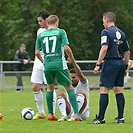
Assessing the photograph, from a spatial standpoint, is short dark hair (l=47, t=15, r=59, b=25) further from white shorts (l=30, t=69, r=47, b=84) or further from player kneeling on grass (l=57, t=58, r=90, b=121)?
white shorts (l=30, t=69, r=47, b=84)

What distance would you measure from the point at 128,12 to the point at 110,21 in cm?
3536

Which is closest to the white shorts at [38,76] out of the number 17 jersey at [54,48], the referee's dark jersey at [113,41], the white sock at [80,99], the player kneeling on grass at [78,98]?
the player kneeling on grass at [78,98]

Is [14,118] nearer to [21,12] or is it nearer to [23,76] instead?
[23,76]

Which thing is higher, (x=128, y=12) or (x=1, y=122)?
(x=128, y=12)

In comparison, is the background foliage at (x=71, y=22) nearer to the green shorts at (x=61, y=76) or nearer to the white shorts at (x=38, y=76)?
the white shorts at (x=38, y=76)

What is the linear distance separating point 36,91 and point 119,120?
234 centimetres

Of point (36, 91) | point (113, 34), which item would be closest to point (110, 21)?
point (113, 34)

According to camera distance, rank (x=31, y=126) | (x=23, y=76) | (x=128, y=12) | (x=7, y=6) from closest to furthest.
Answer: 1. (x=31, y=126)
2. (x=23, y=76)
3. (x=7, y=6)
4. (x=128, y=12)

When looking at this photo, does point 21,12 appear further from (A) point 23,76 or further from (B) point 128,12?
(A) point 23,76

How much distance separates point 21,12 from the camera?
43.3 metres

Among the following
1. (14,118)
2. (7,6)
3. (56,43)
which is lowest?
(14,118)

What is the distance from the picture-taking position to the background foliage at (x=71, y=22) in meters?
43.3

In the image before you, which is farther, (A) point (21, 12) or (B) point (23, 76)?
(A) point (21, 12)


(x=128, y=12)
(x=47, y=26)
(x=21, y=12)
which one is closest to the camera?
(x=47, y=26)
